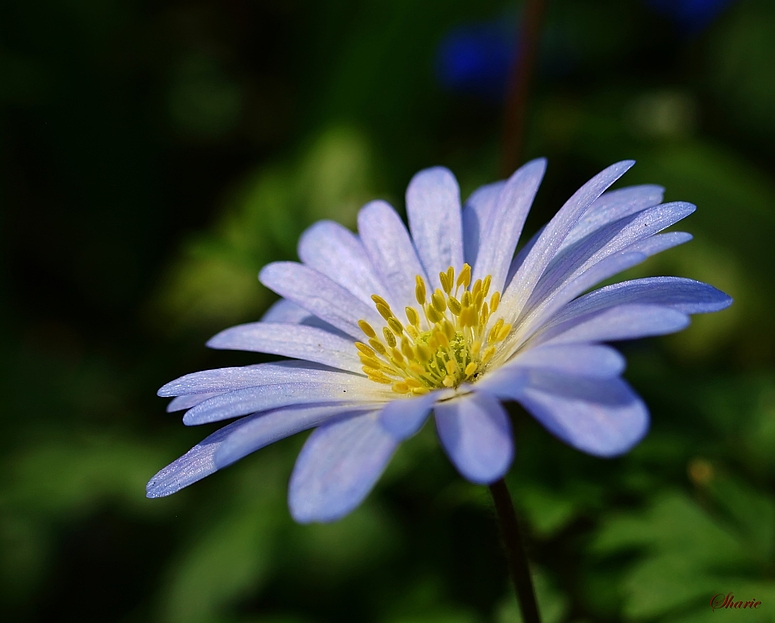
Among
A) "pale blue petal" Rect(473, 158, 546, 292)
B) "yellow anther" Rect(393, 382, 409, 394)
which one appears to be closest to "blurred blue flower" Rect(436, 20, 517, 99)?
"pale blue petal" Rect(473, 158, 546, 292)

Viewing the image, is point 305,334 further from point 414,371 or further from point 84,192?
point 84,192

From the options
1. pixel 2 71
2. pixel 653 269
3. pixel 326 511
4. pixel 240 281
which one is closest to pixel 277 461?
pixel 240 281

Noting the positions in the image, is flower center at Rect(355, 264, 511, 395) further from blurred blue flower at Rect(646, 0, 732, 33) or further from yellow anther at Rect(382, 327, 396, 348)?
blurred blue flower at Rect(646, 0, 732, 33)

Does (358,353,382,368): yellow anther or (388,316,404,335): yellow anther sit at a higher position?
(388,316,404,335): yellow anther

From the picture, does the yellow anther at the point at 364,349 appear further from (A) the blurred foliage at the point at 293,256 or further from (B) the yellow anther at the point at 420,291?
(A) the blurred foliage at the point at 293,256

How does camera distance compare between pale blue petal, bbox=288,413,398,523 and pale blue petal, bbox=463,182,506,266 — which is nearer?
pale blue petal, bbox=288,413,398,523

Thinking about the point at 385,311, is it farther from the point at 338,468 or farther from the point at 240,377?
the point at 338,468

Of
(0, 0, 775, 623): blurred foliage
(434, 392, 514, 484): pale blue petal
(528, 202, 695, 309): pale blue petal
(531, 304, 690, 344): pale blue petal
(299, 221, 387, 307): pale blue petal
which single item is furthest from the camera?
(0, 0, 775, 623): blurred foliage

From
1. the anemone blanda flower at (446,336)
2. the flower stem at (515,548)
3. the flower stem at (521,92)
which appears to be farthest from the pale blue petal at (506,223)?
the flower stem at (521,92)
